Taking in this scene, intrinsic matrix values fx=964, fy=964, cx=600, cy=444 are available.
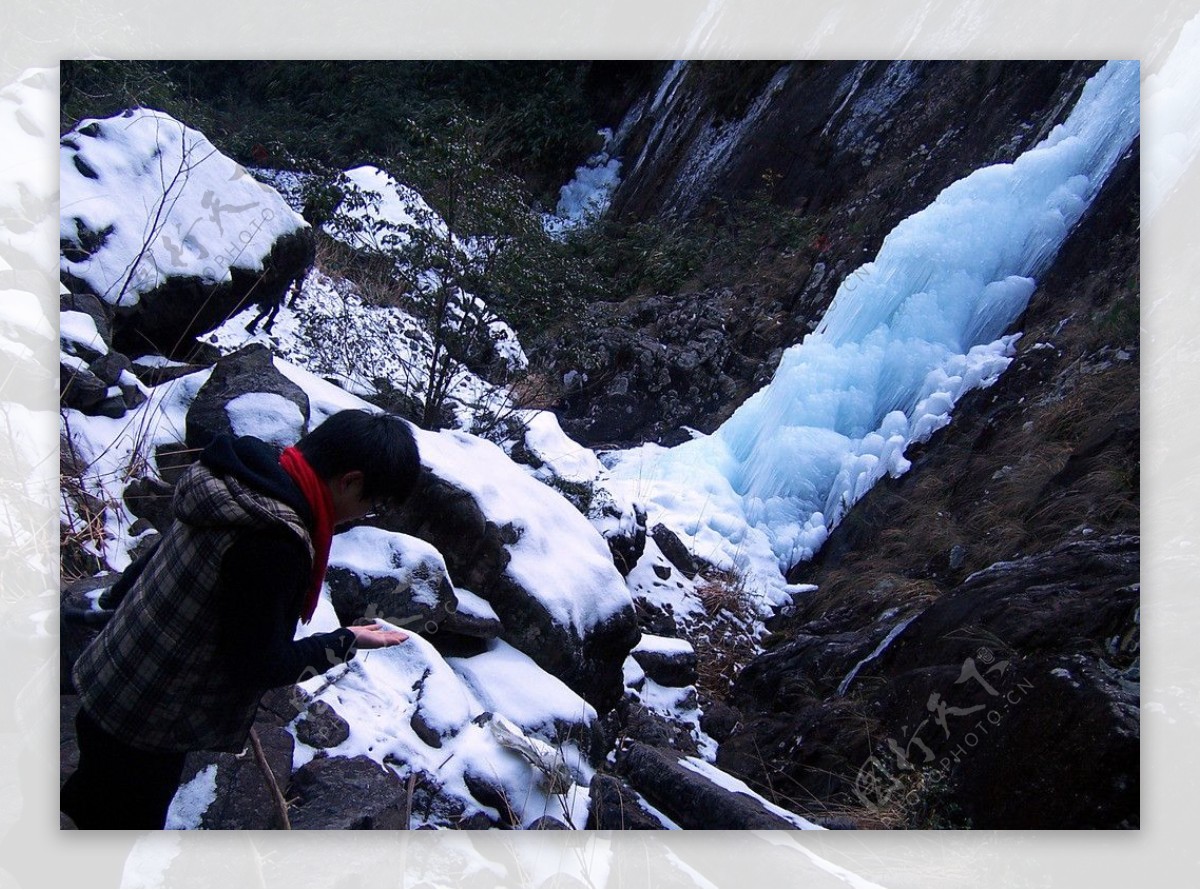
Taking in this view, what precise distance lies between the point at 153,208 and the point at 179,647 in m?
1.50

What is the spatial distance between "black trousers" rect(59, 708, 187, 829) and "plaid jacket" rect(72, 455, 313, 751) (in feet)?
0.16

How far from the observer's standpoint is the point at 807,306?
274 centimetres

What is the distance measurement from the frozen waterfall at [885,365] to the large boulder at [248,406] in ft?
2.90

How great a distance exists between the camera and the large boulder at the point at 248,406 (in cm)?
234

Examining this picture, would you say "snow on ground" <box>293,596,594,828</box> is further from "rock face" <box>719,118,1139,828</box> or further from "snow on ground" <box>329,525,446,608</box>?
"rock face" <box>719,118,1139,828</box>

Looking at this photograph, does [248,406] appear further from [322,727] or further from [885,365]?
[885,365]

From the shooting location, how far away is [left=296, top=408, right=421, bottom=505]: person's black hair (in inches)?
55.9

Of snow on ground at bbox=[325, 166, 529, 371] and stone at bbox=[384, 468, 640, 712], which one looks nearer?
stone at bbox=[384, 468, 640, 712]

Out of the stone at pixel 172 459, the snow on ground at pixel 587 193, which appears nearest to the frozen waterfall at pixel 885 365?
the snow on ground at pixel 587 193

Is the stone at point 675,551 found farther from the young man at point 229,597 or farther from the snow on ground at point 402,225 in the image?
the young man at point 229,597

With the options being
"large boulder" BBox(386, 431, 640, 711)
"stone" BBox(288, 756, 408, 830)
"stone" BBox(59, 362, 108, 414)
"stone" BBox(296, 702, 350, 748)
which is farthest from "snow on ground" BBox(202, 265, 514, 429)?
"stone" BBox(288, 756, 408, 830)

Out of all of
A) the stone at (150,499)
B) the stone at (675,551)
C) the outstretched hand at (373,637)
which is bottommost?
the outstretched hand at (373,637)

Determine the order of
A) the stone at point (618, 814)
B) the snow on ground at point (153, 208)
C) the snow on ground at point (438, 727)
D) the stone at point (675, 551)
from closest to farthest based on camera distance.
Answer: the snow on ground at point (438, 727) < the stone at point (618, 814) < the snow on ground at point (153, 208) < the stone at point (675, 551)

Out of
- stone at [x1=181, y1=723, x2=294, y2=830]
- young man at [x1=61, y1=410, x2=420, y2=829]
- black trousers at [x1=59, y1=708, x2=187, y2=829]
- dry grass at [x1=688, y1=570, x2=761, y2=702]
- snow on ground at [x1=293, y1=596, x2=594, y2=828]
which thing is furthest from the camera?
dry grass at [x1=688, y1=570, x2=761, y2=702]
